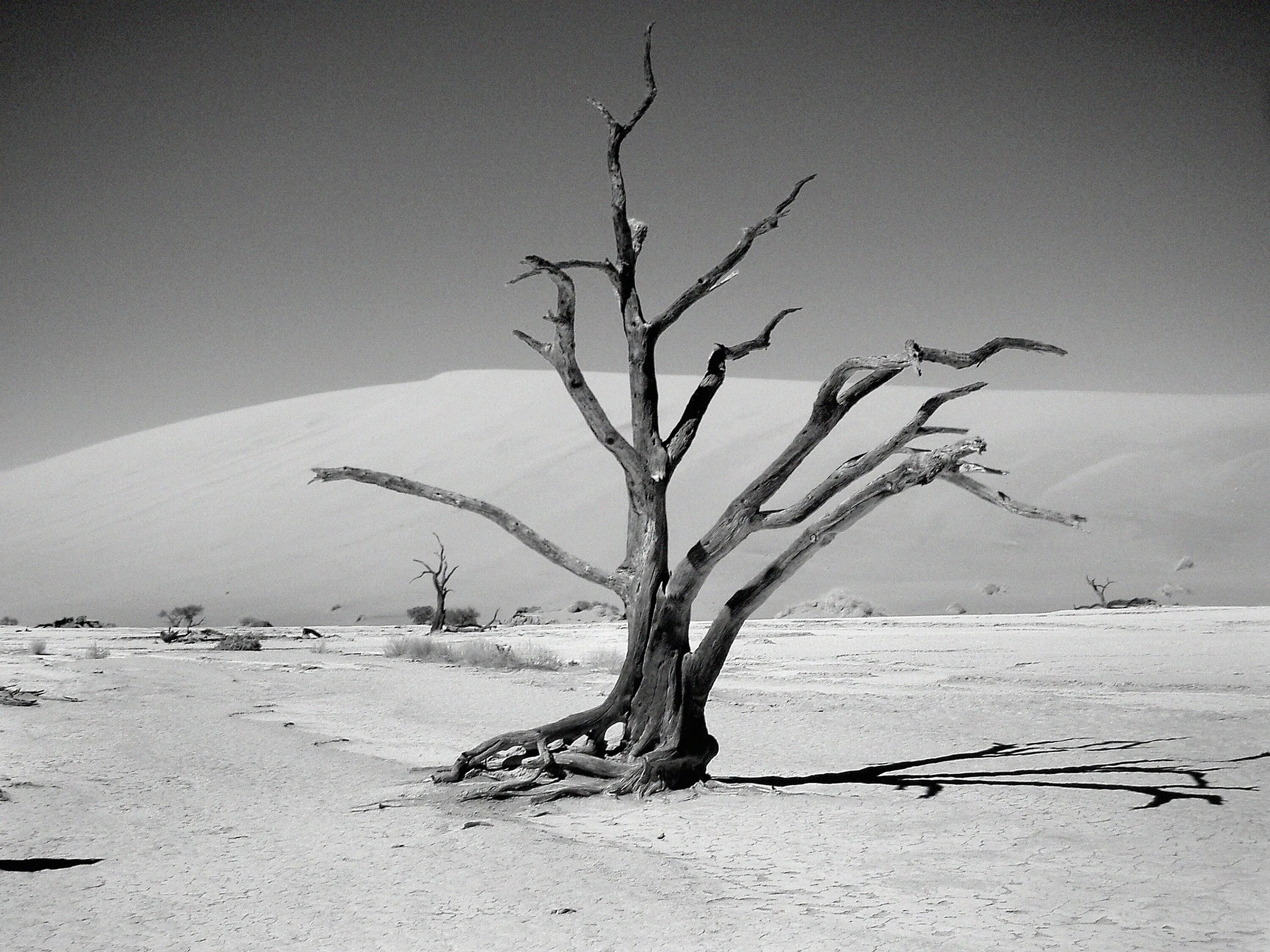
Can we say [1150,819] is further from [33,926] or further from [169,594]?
[169,594]

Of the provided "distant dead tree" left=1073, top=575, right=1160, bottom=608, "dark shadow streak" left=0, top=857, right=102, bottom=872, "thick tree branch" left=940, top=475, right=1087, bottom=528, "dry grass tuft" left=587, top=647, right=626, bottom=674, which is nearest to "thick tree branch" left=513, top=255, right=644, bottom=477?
"thick tree branch" left=940, top=475, right=1087, bottom=528

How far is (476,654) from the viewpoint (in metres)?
17.8

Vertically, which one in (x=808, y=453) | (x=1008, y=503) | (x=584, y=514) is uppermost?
(x=584, y=514)

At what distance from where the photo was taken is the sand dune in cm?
3372

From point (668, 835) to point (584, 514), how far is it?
40076 mm

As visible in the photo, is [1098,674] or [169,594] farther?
[169,594]

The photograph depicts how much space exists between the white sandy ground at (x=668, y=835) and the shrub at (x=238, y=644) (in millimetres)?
10831

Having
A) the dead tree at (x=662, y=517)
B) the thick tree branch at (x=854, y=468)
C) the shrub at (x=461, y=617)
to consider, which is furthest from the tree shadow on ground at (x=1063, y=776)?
the shrub at (x=461, y=617)

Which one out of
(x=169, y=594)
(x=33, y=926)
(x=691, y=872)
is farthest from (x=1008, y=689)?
(x=169, y=594)

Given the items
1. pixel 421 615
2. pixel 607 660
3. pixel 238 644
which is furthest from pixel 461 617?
pixel 607 660

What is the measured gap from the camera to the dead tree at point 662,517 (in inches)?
237

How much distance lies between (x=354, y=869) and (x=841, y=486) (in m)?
3.31

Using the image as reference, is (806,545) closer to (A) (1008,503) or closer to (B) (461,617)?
(A) (1008,503)

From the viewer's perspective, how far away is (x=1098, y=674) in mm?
12523
